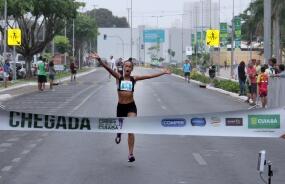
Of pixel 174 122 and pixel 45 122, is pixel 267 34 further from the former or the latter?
pixel 45 122

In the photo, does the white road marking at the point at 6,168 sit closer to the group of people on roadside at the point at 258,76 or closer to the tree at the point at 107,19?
the group of people on roadside at the point at 258,76

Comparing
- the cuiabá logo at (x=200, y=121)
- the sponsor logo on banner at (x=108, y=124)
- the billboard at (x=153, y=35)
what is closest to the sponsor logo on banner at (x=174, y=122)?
the cuiabá logo at (x=200, y=121)

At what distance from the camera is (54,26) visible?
213 feet

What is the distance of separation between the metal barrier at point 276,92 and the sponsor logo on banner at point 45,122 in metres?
7.75

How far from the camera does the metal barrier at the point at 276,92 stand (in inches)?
722

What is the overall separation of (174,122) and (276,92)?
10.4 m

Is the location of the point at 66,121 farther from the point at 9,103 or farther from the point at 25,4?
the point at 25,4

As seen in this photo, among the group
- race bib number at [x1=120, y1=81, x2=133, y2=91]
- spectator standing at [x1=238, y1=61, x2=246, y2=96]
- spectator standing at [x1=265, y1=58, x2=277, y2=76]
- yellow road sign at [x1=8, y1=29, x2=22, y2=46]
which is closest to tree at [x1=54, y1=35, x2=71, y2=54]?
yellow road sign at [x1=8, y1=29, x2=22, y2=46]

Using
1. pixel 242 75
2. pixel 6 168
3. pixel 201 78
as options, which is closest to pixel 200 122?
pixel 6 168

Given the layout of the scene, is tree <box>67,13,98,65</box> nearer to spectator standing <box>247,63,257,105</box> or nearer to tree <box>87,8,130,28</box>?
tree <box>87,8,130,28</box>

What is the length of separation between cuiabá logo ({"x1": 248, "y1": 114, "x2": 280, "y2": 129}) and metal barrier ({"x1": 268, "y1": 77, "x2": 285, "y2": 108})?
7.28 m

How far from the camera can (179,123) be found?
10.7 m

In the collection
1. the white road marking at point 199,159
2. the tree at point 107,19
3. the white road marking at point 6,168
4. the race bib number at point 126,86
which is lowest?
the white road marking at point 199,159

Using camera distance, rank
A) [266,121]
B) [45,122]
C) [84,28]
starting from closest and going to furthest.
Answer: [266,121]
[45,122]
[84,28]
